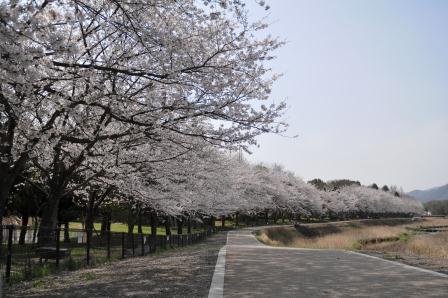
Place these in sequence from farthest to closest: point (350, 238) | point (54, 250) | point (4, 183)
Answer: point (350, 238)
point (54, 250)
point (4, 183)

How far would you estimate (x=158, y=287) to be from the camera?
8891 mm

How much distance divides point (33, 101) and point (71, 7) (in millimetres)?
1856

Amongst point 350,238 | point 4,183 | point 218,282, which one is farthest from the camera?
point 350,238

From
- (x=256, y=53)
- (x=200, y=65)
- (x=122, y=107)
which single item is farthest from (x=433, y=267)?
(x=122, y=107)

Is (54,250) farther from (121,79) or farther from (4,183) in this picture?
(121,79)

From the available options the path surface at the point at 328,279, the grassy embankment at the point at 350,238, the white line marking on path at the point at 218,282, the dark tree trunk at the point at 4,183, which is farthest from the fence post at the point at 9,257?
the grassy embankment at the point at 350,238

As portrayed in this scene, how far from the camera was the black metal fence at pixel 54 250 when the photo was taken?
9523mm

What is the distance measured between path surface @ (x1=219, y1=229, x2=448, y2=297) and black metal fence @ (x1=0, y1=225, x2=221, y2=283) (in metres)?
4.33

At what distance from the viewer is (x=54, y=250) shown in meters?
11.8

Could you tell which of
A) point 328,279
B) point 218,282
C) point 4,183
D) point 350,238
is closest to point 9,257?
point 4,183

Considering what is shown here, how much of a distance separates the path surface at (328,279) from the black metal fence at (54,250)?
14.2 feet

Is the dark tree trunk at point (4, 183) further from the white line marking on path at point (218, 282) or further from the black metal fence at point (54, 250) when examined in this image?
the white line marking on path at point (218, 282)

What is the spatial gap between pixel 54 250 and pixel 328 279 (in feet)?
22.3

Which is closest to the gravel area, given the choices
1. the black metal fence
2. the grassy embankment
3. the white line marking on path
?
the white line marking on path
